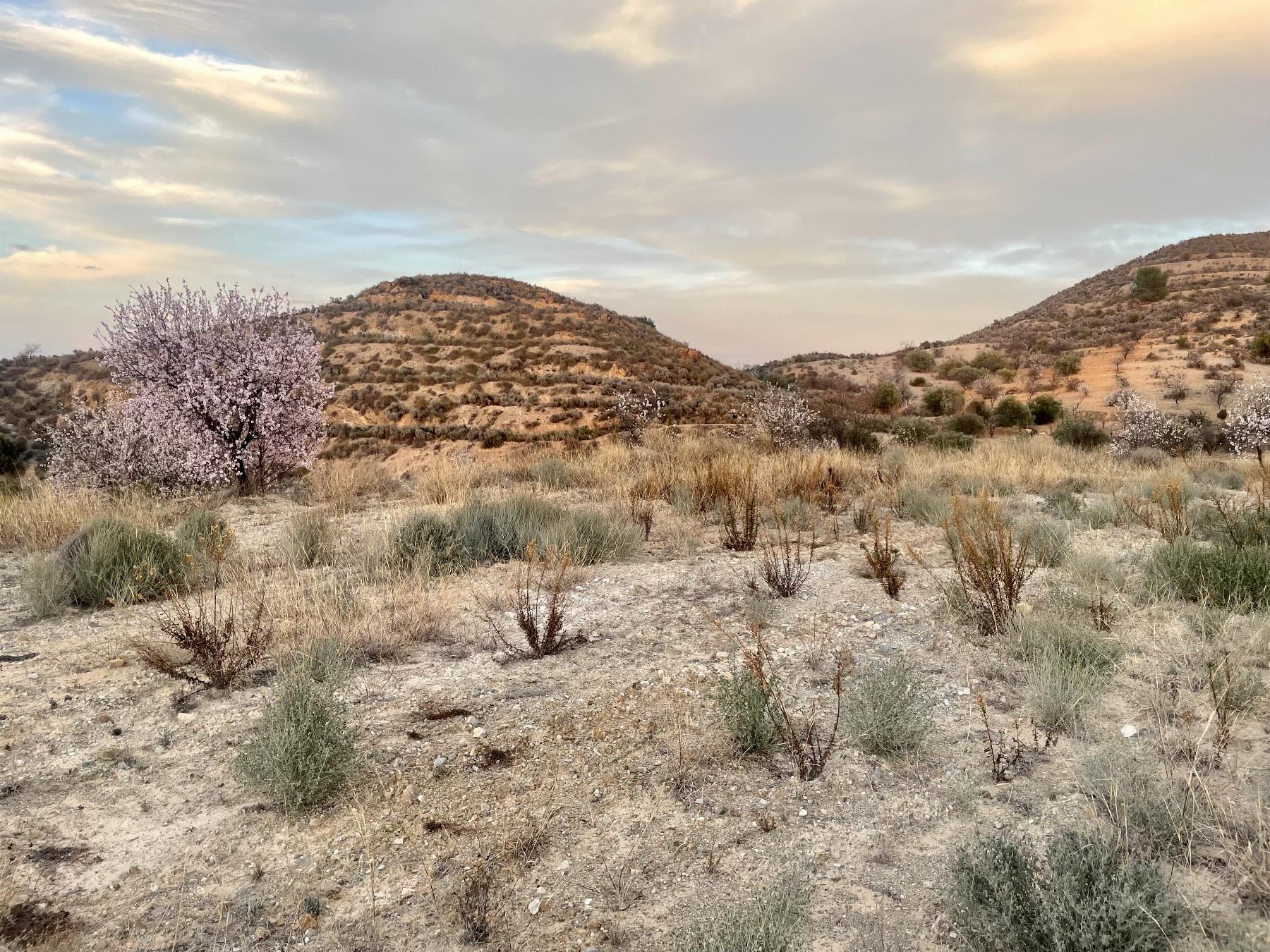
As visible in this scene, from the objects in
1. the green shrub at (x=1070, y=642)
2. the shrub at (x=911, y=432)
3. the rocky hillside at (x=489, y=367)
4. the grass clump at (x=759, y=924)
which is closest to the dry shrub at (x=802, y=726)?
the grass clump at (x=759, y=924)

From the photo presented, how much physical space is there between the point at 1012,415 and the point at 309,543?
27010 mm

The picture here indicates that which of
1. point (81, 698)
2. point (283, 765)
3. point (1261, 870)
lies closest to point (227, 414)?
point (81, 698)

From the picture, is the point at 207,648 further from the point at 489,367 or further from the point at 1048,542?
the point at 489,367

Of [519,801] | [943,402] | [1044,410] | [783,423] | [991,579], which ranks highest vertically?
[943,402]

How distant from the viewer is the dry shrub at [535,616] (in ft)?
15.5

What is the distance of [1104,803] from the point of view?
2.79 m

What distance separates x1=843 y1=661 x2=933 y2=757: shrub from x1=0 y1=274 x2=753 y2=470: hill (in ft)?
62.8

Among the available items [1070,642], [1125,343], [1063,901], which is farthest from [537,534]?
[1125,343]

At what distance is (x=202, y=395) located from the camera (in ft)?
37.6

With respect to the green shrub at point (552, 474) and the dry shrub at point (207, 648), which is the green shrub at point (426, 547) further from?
the green shrub at point (552, 474)

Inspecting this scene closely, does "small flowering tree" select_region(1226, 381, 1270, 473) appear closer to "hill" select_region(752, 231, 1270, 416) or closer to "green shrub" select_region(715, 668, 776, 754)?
"green shrub" select_region(715, 668, 776, 754)

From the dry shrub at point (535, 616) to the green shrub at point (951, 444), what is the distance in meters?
11.5

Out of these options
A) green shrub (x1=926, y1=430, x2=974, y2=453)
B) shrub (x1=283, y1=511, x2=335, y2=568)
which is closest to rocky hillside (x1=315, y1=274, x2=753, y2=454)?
green shrub (x1=926, y1=430, x2=974, y2=453)

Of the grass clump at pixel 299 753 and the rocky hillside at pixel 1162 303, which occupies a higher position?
the rocky hillside at pixel 1162 303
